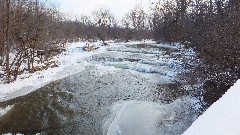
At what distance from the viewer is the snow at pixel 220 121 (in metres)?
3.43

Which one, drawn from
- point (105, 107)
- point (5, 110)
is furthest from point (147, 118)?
point (5, 110)

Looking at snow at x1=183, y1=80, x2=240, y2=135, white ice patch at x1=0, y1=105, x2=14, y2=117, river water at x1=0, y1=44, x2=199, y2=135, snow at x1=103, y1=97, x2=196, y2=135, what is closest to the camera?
snow at x1=183, y1=80, x2=240, y2=135

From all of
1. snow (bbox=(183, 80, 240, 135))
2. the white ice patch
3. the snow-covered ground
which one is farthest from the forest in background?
snow (bbox=(183, 80, 240, 135))

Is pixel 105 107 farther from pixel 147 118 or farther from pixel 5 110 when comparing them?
pixel 5 110

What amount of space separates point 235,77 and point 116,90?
619 centimetres

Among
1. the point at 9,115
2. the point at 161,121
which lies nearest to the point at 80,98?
the point at 9,115

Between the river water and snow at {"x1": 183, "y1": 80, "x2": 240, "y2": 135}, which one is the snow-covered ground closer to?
the river water

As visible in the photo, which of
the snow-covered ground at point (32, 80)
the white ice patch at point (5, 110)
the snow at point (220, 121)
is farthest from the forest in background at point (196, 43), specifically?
the snow at point (220, 121)

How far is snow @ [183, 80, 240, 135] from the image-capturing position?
343 centimetres

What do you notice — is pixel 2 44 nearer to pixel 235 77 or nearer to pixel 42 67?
pixel 42 67

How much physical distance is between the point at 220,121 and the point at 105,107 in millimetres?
8595

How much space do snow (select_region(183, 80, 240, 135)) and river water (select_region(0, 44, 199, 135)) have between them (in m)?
4.94

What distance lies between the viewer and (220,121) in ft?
12.4

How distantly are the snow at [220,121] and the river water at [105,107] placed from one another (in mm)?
4944
